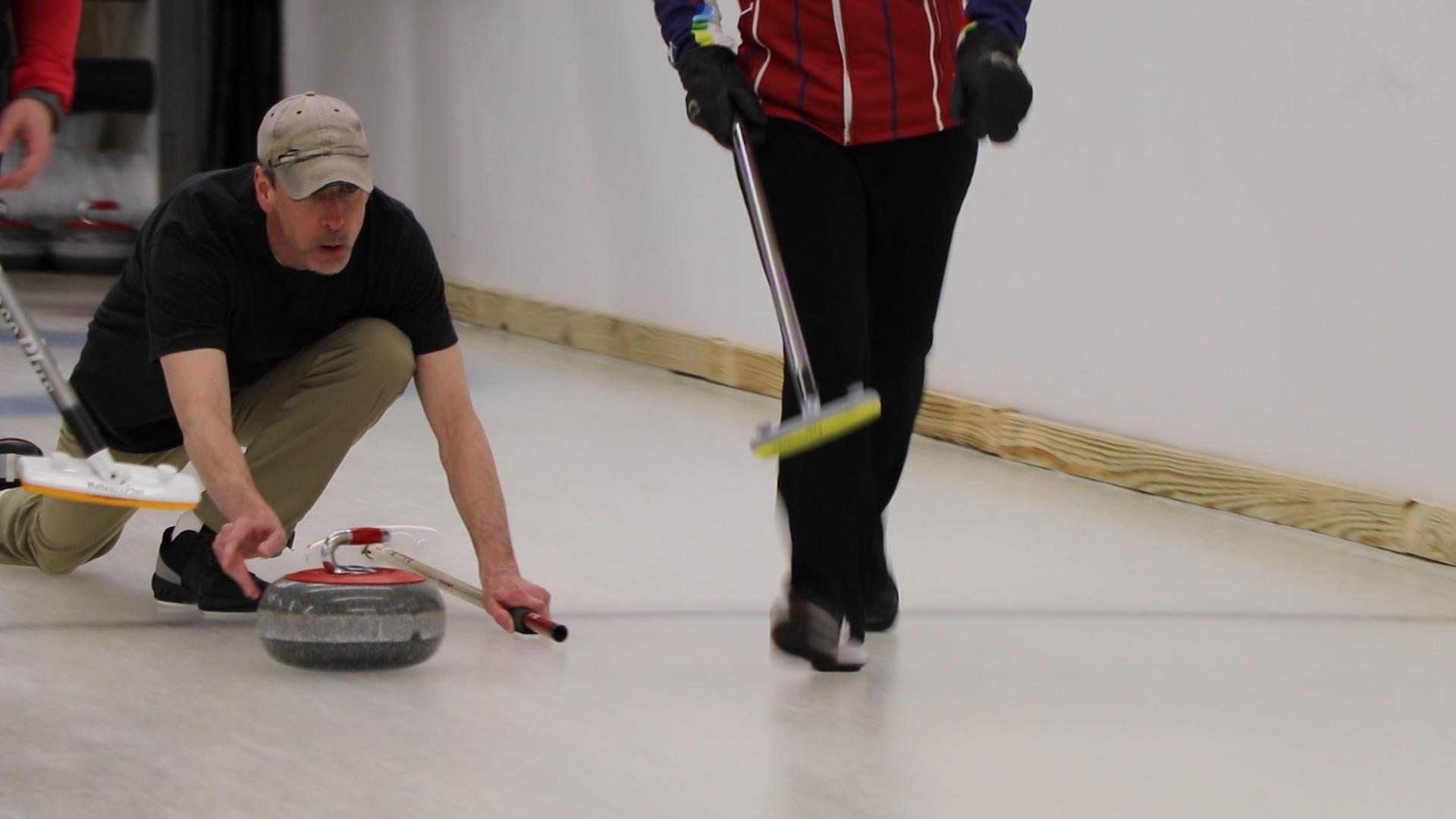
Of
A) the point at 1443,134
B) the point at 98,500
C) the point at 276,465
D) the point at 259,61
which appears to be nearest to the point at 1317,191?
the point at 1443,134

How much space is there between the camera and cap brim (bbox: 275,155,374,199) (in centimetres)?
228

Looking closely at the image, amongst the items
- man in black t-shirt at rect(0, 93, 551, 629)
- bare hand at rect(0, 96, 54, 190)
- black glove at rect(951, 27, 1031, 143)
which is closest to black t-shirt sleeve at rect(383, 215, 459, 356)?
man in black t-shirt at rect(0, 93, 551, 629)

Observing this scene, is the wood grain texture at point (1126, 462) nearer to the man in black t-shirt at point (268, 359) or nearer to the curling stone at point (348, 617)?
the man in black t-shirt at point (268, 359)

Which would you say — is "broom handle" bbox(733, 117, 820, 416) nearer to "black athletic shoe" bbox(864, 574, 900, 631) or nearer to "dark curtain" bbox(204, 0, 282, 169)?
"black athletic shoe" bbox(864, 574, 900, 631)

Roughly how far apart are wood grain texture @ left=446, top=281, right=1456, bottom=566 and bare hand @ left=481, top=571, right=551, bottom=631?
1704 mm

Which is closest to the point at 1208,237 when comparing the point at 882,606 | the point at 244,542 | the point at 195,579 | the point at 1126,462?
the point at 1126,462

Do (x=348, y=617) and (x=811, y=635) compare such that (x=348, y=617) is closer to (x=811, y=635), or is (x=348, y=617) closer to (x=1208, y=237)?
(x=811, y=635)

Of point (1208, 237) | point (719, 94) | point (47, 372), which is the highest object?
point (719, 94)

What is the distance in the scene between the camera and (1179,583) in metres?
3.08

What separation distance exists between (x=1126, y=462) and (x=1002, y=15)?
1733 millimetres

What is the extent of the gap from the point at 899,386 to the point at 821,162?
366mm

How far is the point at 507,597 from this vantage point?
243 centimetres

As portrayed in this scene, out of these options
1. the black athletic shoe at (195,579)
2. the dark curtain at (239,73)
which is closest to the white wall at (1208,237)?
the black athletic shoe at (195,579)

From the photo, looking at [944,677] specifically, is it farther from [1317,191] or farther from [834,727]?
[1317,191]
